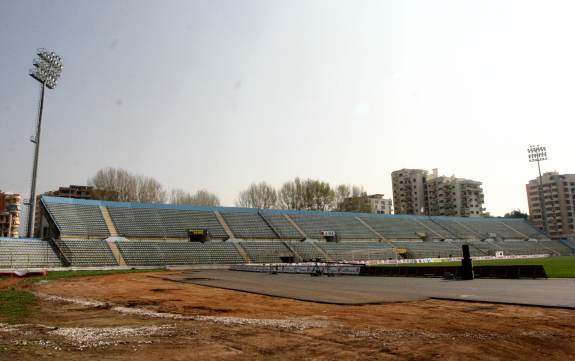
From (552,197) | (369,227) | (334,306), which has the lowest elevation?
(334,306)

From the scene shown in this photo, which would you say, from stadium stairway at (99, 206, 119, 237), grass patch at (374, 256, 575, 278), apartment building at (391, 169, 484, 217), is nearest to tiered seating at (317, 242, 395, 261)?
grass patch at (374, 256, 575, 278)

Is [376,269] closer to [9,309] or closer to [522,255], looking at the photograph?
[9,309]

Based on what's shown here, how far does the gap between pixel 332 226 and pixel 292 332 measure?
61.5 metres

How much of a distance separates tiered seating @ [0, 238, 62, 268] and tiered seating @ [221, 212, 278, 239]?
80.4 ft

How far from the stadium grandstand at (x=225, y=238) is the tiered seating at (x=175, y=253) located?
4.6 inches

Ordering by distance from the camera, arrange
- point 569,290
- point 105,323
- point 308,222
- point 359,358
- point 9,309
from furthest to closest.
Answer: point 308,222, point 569,290, point 9,309, point 105,323, point 359,358

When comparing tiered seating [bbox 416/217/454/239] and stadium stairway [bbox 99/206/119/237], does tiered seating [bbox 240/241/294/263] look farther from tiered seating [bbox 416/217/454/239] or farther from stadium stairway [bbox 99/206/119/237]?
tiered seating [bbox 416/217/454/239]

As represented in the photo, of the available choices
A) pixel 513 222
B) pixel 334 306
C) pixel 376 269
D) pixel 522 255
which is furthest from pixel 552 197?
pixel 334 306

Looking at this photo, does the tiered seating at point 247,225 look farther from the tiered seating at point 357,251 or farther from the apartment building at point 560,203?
the apartment building at point 560,203

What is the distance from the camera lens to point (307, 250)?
60.8 meters

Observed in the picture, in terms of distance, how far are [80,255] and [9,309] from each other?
3377 cm

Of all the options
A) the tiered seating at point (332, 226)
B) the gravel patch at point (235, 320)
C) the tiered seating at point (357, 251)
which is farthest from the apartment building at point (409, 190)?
the gravel patch at point (235, 320)

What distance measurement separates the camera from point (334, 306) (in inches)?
608

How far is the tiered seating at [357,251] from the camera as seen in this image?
61.2 m
